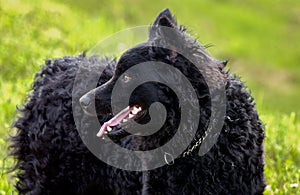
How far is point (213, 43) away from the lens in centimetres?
1180

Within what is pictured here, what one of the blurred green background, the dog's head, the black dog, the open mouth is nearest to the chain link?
the black dog

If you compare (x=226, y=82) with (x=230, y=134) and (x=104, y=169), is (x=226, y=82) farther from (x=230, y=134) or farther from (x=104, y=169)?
(x=104, y=169)

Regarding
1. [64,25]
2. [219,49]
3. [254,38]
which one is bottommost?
[64,25]

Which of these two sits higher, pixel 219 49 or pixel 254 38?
pixel 254 38

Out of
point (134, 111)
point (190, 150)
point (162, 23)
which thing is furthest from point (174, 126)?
point (162, 23)

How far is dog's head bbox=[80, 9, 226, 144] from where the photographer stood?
5.11 metres

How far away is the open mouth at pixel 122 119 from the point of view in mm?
5227

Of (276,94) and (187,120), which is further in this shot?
(276,94)

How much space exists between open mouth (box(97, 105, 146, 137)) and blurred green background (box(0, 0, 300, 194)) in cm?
92

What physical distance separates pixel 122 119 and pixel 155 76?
49cm

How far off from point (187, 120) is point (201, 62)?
1.72 feet

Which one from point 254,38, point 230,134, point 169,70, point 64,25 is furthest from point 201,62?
point 254,38

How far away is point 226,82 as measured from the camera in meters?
5.28

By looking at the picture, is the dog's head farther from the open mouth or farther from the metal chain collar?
the metal chain collar
